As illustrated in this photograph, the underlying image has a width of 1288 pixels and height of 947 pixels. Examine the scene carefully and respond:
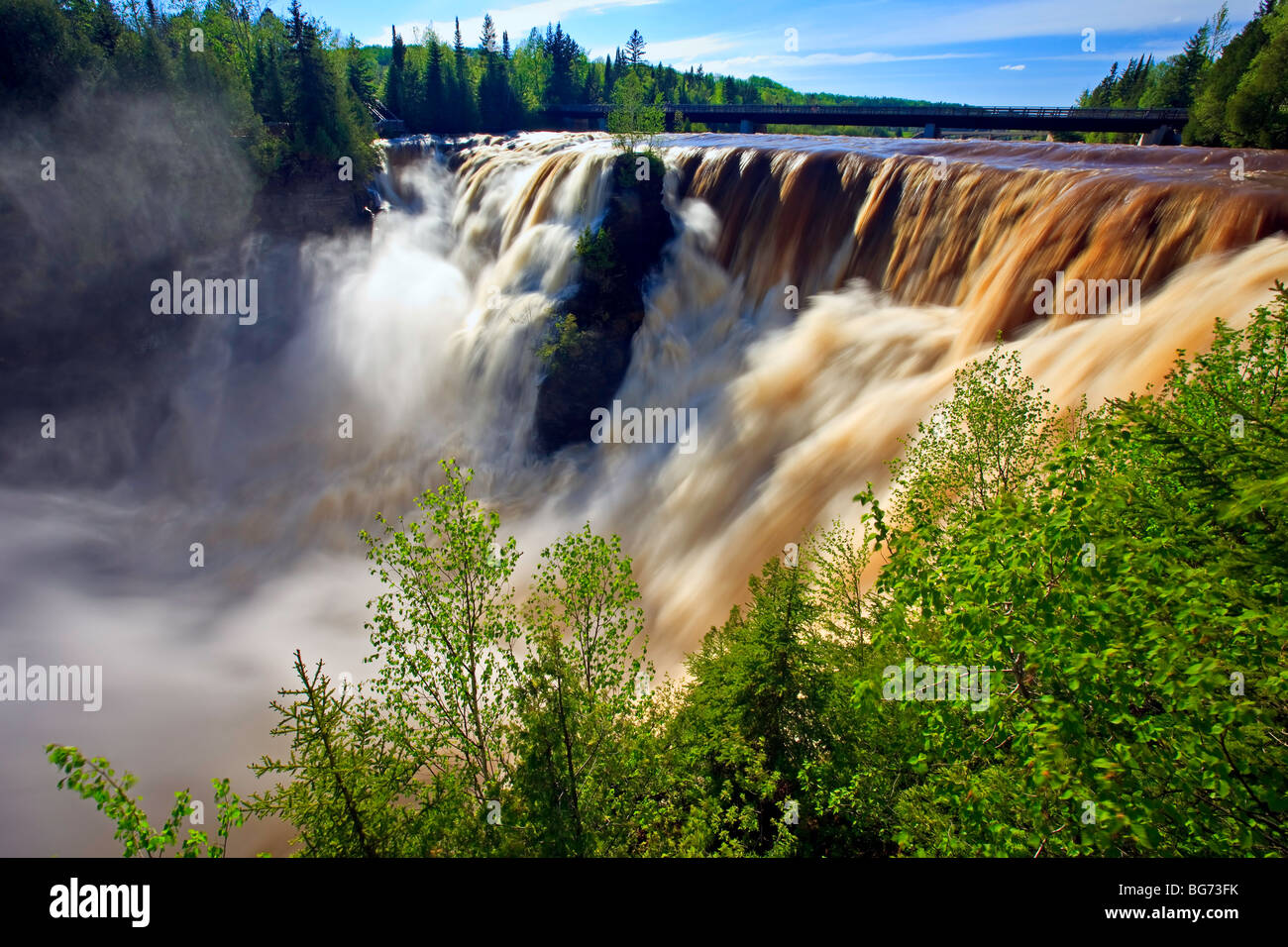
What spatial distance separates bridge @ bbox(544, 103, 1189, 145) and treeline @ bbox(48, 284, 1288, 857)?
50210mm

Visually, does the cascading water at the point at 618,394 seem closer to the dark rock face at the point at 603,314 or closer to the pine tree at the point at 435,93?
the dark rock face at the point at 603,314

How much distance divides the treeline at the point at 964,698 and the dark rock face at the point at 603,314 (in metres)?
19.1

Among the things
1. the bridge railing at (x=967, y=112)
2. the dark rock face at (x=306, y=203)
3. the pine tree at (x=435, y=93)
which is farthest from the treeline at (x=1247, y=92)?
the pine tree at (x=435, y=93)

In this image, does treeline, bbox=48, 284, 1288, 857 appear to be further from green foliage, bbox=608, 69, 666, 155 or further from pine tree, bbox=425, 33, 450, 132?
pine tree, bbox=425, 33, 450, 132

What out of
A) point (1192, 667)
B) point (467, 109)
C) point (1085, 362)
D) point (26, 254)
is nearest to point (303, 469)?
point (26, 254)

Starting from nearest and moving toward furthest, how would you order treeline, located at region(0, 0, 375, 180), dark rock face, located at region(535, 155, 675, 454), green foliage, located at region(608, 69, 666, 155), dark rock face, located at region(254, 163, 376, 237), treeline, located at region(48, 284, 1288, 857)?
1. treeline, located at region(48, 284, 1288, 857)
2. dark rock face, located at region(535, 155, 675, 454)
3. treeline, located at region(0, 0, 375, 180)
4. green foliage, located at region(608, 69, 666, 155)
5. dark rock face, located at region(254, 163, 376, 237)

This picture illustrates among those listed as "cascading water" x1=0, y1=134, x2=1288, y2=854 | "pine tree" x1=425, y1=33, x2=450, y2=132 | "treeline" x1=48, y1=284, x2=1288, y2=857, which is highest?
"pine tree" x1=425, y1=33, x2=450, y2=132

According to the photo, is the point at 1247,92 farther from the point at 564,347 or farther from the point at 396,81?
the point at 396,81

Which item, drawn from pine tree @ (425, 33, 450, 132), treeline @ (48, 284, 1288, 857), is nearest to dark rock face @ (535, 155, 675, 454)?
treeline @ (48, 284, 1288, 857)

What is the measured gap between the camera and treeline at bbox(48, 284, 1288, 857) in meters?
5.22

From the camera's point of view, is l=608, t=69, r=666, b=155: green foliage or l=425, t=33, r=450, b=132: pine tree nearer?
l=608, t=69, r=666, b=155: green foliage

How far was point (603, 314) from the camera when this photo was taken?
31.9 m

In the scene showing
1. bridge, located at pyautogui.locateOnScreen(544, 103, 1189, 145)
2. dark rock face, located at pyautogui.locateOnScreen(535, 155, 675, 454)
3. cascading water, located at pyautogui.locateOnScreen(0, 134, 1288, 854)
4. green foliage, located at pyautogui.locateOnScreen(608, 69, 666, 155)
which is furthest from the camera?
bridge, located at pyautogui.locateOnScreen(544, 103, 1189, 145)

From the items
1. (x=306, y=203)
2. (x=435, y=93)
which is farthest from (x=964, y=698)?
(x=435, y=93)
